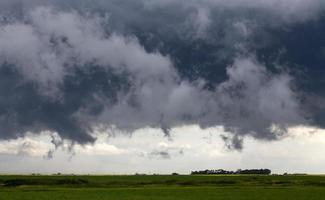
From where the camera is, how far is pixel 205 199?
234 feet

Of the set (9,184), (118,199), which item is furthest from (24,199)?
(9,184)

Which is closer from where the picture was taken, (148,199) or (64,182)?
(148,199)

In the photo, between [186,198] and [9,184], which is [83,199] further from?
[9,184]

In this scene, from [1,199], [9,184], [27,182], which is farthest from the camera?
[27,182]

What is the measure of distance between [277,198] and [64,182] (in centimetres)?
8367

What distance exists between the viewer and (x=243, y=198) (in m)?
71.6

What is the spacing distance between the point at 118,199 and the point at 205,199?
1207cm

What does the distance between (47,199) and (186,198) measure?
743 inches

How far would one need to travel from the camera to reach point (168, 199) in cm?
6988

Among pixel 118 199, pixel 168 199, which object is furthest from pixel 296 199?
pixel 118 199

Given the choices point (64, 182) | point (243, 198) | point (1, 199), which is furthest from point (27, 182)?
point (243, 198)

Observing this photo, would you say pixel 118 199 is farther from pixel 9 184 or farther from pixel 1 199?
pixel 9 184

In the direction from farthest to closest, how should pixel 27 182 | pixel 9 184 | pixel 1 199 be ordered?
1. pixel 27 182
2. pixel 9 184
3. pixel 1 199

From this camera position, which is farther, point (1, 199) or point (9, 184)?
point (9, 184)
